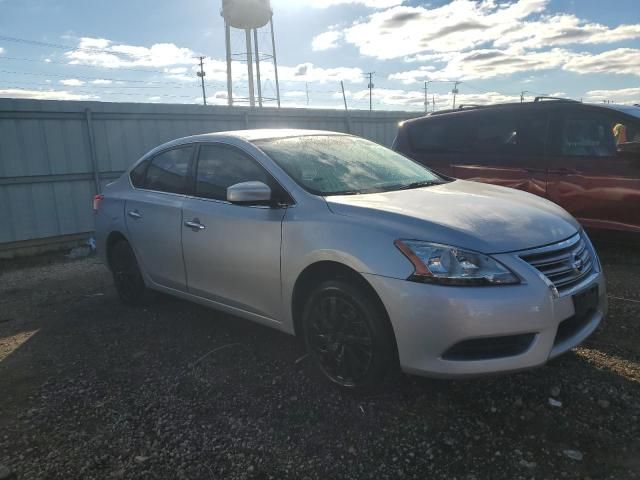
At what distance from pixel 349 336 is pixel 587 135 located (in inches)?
164

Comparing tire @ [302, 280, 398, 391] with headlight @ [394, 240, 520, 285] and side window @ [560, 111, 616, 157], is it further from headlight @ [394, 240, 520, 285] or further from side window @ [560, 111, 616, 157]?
side window @ [560, 111, 616, 157]

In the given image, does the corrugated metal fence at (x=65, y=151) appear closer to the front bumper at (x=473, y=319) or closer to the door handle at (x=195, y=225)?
the door handle at (x=195, y=225)

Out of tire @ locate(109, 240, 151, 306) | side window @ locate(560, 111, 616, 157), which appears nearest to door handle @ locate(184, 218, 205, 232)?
tire @ locate(109, 240, 151, 306)

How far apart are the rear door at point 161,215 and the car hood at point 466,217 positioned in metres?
1.57

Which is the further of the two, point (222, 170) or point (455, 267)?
point (222, 170)

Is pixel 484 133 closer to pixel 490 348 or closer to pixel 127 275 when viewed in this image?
pixel 490 348

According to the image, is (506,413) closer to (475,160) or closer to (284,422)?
(284,422)

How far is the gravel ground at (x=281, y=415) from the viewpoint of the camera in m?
2.40

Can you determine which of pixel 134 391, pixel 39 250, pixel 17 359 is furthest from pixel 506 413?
pixel 39 250

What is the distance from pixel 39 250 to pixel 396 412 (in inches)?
290

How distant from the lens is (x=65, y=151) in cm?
829

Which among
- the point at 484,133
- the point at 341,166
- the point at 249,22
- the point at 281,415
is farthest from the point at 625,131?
the point at 249,22

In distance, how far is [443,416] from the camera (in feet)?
8.94

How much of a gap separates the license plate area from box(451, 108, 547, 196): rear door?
10.2 feet
